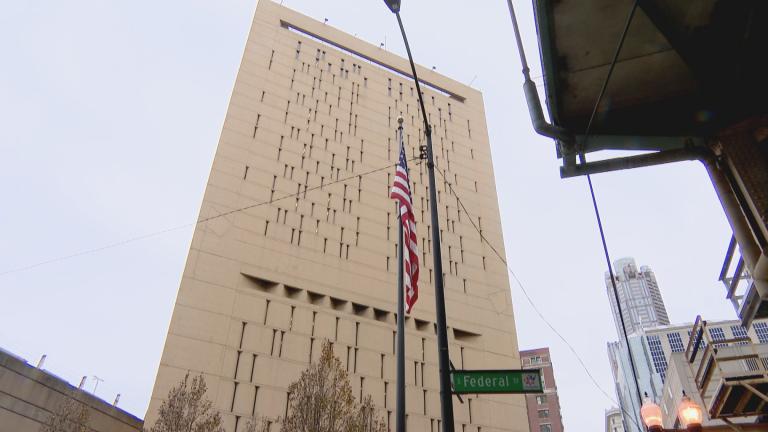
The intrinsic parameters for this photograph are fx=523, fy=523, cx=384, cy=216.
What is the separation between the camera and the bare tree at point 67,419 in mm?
25094

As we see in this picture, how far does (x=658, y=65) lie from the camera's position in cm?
753

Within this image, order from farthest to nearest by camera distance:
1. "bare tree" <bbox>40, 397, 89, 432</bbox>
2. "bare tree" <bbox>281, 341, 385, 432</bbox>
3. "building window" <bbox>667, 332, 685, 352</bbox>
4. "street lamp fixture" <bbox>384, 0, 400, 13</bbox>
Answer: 1. "building window" <bbox>667, 332, 685, 352</bbox>
2. "bare tree" <bbox>281, 341, 385, 432</bbox>
3. "bare tree" <bbox>40, 397, 89, 432</bbox>
4. "street lamp fixture" <bbox>384, 0, 400, 13</bbox>

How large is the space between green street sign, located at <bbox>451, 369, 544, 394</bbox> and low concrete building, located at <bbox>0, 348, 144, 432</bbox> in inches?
956

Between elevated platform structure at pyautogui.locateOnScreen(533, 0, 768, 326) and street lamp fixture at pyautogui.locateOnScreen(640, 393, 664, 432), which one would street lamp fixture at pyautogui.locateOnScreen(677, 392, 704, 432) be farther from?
elevated platform structure at pyautogui.locateOnScreen(533, 0, 768, 326)

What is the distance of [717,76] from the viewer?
7430 mm

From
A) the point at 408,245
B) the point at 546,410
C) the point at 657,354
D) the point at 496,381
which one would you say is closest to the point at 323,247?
the point at 408,245

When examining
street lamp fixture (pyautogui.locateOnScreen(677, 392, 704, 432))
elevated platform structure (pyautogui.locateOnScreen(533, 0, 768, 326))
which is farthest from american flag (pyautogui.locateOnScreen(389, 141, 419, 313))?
street lamp fixture (pyautogui.locateOnScreen(677, 392, 704, 432))

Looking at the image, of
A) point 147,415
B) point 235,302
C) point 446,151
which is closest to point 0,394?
point 147,415

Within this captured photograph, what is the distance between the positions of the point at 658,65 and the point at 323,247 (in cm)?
4313

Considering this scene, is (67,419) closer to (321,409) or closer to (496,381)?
(321,409)

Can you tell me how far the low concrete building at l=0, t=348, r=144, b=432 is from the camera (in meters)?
24.2

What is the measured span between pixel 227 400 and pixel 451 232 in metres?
29.7

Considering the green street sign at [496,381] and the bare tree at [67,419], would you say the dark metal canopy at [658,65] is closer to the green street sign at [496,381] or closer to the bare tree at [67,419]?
the green street sign at [496,381]

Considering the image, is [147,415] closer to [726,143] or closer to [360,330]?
[360,330]
